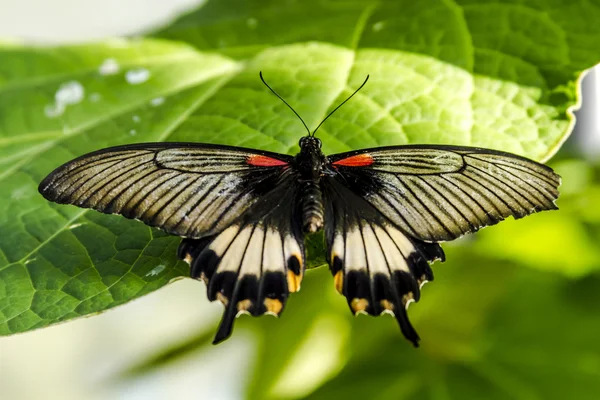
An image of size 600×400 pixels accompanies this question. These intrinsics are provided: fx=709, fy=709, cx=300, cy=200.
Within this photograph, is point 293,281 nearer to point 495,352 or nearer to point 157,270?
point 157,270

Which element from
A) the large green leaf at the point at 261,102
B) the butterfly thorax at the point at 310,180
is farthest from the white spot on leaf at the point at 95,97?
the butterfly thorax at the point at 310,180

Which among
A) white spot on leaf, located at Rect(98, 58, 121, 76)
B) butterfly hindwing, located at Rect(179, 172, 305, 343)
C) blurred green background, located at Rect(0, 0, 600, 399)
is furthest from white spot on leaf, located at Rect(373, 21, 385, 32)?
white spot on leaf, located at Rect(98, 58, 121, 76)

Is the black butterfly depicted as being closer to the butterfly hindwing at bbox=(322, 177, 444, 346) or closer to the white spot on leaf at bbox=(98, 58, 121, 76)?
the butterfly hindwing at bbox=(322, 177, 444, 346)

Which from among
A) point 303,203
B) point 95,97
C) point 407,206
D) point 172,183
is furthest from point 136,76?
point 407,206

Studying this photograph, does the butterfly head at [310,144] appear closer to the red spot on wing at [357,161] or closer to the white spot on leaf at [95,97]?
the red spot on wing at [357,161]

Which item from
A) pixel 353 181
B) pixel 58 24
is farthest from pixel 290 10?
pixel 58 24

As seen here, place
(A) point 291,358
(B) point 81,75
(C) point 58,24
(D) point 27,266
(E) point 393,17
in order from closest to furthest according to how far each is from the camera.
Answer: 1. (D) point 27,266
2. (E) point 393,17
3. (B) point 81,75
4. (A) point 291,358
5. (C) point 58,24

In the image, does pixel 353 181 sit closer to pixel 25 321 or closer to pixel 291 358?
pixel 25 321

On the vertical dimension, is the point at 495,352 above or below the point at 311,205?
below
